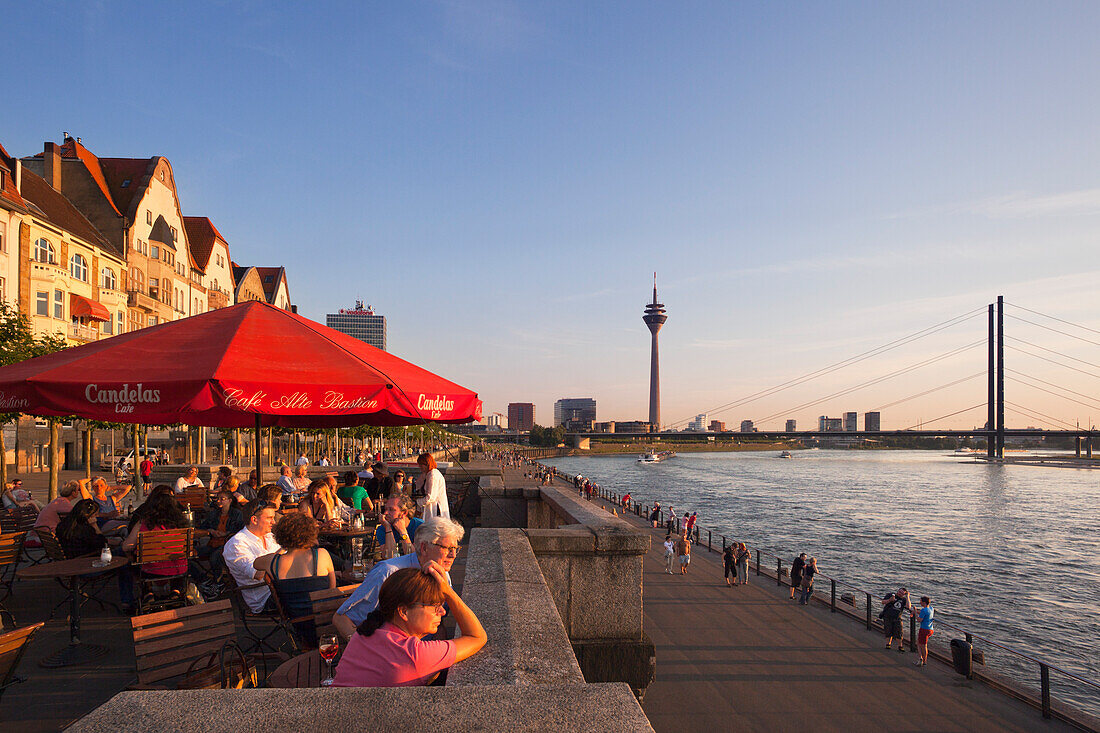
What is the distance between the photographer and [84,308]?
104 ft

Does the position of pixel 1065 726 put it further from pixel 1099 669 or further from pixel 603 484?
pixel 603 484

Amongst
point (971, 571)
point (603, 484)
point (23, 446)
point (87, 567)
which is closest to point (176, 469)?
→ point (87, 567)

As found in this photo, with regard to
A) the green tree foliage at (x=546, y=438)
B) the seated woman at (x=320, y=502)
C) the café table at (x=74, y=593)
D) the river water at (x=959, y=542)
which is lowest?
the green tree foliage at (x=546, y=438)

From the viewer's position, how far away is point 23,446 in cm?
3275

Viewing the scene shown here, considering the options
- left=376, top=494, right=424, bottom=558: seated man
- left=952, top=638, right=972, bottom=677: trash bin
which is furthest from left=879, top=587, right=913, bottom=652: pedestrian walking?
left=376, top=494, right=424, bottom=558: seated man

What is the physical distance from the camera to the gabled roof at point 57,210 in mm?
31788

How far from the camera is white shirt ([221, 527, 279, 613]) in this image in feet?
18.3

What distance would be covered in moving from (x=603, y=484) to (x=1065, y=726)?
81.4 meters

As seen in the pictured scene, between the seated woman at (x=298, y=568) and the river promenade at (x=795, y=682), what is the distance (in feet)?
23.3

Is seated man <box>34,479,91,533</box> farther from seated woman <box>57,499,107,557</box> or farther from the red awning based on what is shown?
the red awning

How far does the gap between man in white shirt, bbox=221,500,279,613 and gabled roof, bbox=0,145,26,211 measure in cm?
2936

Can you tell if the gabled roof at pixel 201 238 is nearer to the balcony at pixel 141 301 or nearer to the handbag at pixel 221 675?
the balcony at pixel 141 301

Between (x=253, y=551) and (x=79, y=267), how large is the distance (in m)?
34.8

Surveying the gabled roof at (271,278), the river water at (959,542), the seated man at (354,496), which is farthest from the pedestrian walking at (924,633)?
the gabled roof at (271,278)
